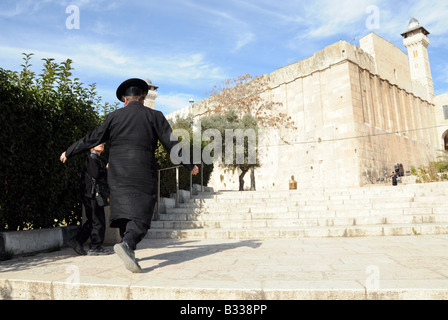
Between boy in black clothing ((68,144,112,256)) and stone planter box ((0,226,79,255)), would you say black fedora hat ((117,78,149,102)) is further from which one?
stone planter box ((0,226,79,255))

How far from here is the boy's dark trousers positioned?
15.3ft

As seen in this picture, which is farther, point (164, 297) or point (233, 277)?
point (233, 277)

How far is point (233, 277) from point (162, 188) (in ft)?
23.2

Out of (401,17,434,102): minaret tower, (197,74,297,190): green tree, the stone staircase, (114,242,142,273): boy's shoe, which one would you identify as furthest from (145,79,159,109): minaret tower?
(401,17,434,102): minaret tower

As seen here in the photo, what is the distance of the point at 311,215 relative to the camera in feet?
25.2

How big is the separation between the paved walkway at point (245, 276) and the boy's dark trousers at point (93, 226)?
361 mm

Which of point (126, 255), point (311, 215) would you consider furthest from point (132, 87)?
point (311, 215)

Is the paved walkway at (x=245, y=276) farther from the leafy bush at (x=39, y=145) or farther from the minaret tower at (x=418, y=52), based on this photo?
the minaret tower at (x=418, y=52)

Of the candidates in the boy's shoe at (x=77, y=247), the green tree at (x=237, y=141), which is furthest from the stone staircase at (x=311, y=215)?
the green tree at (x=237, y=141)

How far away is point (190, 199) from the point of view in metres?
10.0

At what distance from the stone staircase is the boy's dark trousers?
2.12 metres

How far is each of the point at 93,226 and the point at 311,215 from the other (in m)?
5.06

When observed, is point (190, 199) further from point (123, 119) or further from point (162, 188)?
point (123, 119)
